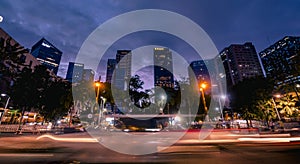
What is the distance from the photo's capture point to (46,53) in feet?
617

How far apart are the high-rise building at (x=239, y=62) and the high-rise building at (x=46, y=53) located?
171m

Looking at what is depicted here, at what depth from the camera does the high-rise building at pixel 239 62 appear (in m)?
137

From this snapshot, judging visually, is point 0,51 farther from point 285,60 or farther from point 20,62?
point 285,60

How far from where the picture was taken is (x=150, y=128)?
23172 mm

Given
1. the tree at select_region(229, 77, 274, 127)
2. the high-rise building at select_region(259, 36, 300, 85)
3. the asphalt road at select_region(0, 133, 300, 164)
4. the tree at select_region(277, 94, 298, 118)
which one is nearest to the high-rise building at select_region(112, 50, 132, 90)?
the tree at select_region(229, 77, 274, 127)

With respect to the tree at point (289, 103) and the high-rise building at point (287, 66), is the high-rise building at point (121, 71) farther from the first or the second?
the tree at point (289, 103)

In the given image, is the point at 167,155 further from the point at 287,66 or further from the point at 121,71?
the point at 121,71

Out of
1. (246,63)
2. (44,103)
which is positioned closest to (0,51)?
(44,103)

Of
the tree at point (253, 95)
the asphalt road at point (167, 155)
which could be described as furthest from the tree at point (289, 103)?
the asphalt road at point (167, 155)

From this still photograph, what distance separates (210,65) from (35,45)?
19345cm

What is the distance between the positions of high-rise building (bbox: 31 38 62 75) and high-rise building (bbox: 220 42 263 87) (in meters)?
171

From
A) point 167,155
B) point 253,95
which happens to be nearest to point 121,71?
point 253,95

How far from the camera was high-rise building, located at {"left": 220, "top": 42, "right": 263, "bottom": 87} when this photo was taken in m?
137

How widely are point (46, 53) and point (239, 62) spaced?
618ft
